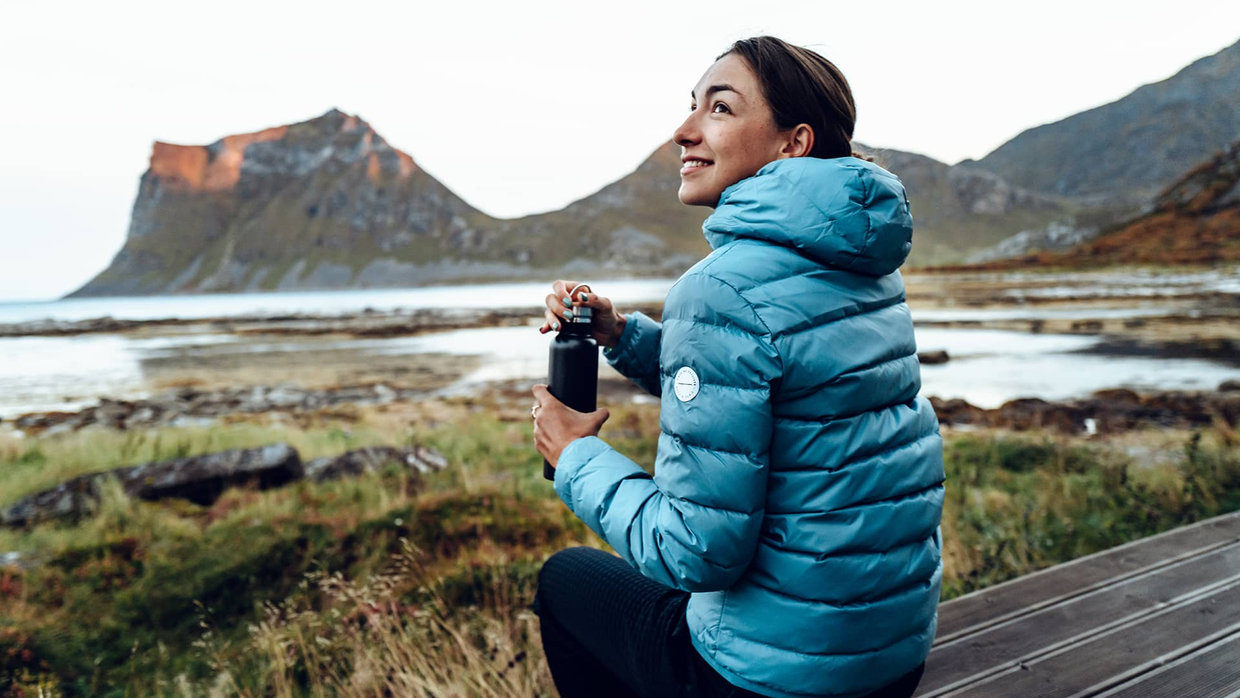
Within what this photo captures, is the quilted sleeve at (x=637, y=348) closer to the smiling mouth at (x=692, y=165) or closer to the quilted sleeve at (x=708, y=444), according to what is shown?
the smiling mouth at (x=692, y=165)

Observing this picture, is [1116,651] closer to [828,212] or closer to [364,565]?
[828,212]

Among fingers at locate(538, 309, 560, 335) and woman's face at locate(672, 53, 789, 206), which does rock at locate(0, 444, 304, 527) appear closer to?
fingers at locate(538, 309, 560, 335)

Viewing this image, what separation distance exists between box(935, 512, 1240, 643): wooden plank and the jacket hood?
155cm

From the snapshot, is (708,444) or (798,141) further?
(798,141)

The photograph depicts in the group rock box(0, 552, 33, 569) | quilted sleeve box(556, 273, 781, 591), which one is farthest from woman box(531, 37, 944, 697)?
rock box(0, 552, 33, 569)

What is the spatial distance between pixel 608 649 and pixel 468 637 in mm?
1827

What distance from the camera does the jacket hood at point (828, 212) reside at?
4.06ft

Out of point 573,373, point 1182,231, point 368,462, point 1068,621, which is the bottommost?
point 368,462

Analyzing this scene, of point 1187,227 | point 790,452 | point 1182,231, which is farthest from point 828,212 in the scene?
point 1187,227

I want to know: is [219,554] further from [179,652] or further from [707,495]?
[707,495]

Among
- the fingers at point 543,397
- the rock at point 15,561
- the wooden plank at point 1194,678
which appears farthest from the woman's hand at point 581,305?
the rock at point 15,561

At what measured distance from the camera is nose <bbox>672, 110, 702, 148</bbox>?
156 centimetres

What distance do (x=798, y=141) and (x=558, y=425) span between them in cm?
78

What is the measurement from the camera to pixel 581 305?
1.67 m
